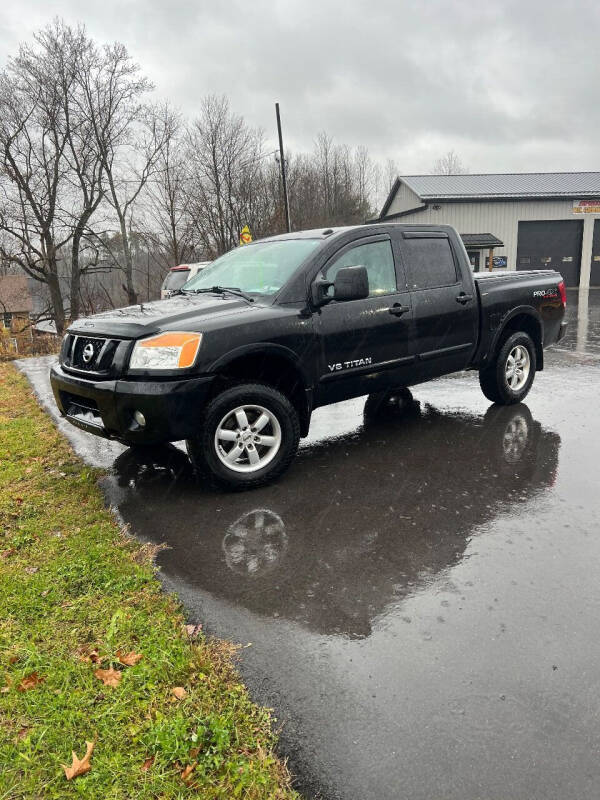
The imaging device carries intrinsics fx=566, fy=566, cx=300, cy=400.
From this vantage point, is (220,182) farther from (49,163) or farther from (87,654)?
(87,654)

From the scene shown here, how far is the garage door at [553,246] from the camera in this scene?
96.7ft

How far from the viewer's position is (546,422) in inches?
231

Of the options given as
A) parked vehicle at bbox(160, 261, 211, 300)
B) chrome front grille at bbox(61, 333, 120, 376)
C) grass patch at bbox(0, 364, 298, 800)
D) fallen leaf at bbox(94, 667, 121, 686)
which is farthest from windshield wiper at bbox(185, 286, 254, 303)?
parked vehicle at bbox(160, 261, 211, 300)

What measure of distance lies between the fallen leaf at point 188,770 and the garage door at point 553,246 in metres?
30.9

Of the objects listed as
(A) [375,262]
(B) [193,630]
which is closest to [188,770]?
(B) [193,630]

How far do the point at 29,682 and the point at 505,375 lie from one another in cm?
544

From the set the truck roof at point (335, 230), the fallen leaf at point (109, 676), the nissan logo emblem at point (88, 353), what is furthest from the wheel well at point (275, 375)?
the fallen leaf at point (109, 676)

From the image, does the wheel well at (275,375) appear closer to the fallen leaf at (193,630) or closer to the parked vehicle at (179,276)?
the fallen leaf at (193,630)

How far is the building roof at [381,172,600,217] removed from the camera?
1134 inches

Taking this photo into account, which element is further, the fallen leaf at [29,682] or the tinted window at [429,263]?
the tinted window at [429,263]

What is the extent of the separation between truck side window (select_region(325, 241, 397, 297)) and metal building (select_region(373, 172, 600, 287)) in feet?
81.7

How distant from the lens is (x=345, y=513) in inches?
155

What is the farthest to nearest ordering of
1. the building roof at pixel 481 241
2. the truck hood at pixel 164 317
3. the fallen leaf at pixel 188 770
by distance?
the building roof at pixel 481 241
the truck hood at pixel 164 317
the fallen leaf at pixel 188 770

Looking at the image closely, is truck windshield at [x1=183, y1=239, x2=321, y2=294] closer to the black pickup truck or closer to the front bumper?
the black pickup truck
